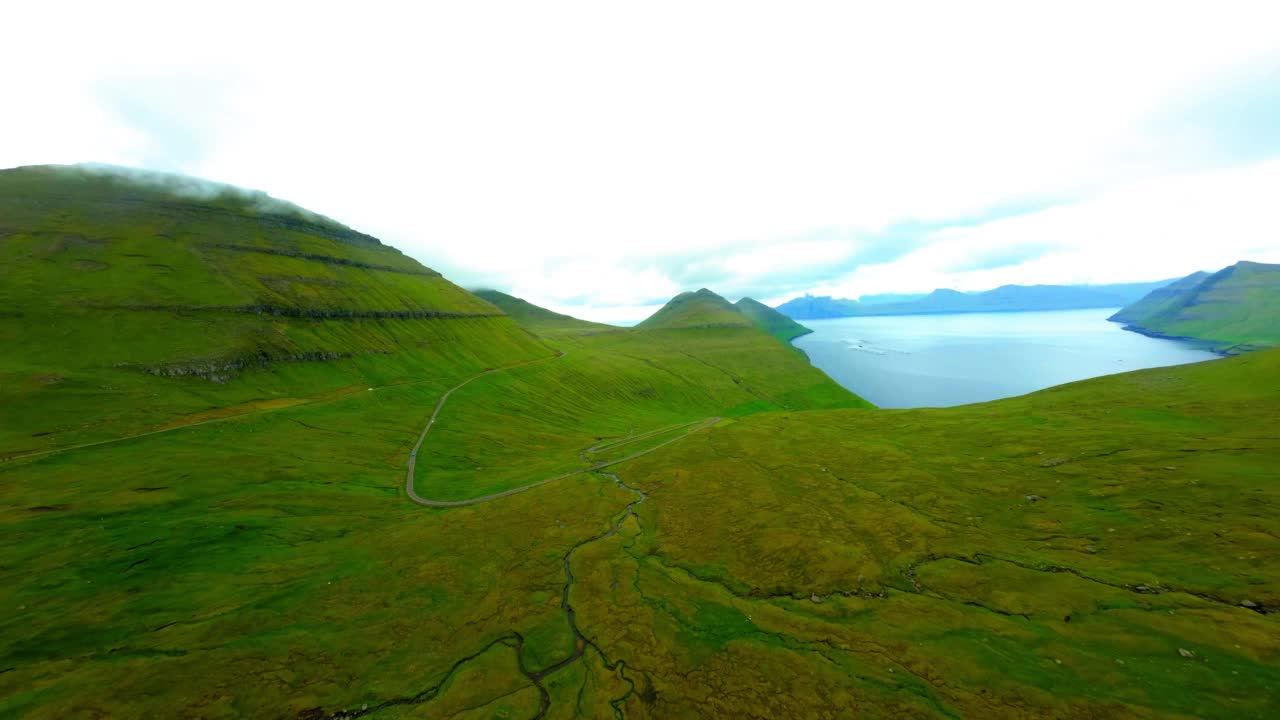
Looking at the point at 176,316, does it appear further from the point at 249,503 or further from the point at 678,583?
the point at 678,583

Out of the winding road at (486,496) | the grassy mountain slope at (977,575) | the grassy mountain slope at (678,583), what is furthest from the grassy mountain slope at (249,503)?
the grassy mountain slope at (977,575)

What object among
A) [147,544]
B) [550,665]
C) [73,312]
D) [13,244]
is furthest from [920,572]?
[13,244]

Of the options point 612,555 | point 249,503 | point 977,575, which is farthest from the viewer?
point 249,503

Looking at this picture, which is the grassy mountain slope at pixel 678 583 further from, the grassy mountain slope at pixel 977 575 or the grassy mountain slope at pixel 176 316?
the grassy mountain slope at pixel 176 316

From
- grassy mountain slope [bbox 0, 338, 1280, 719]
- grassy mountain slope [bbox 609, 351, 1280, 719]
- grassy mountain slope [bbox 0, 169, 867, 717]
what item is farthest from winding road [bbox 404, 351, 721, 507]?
grassy mountain slope [bbox 609, 351, 1280, 719]

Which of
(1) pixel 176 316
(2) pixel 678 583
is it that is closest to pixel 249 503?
(2) pixel 678 583

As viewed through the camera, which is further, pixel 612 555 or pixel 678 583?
pixel 612 555

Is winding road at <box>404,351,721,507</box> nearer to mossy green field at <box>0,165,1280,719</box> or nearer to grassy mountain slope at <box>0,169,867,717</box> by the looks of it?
grassy mountain slope at <box>0,169,867,717</box>

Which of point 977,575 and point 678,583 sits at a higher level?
point 977,575
